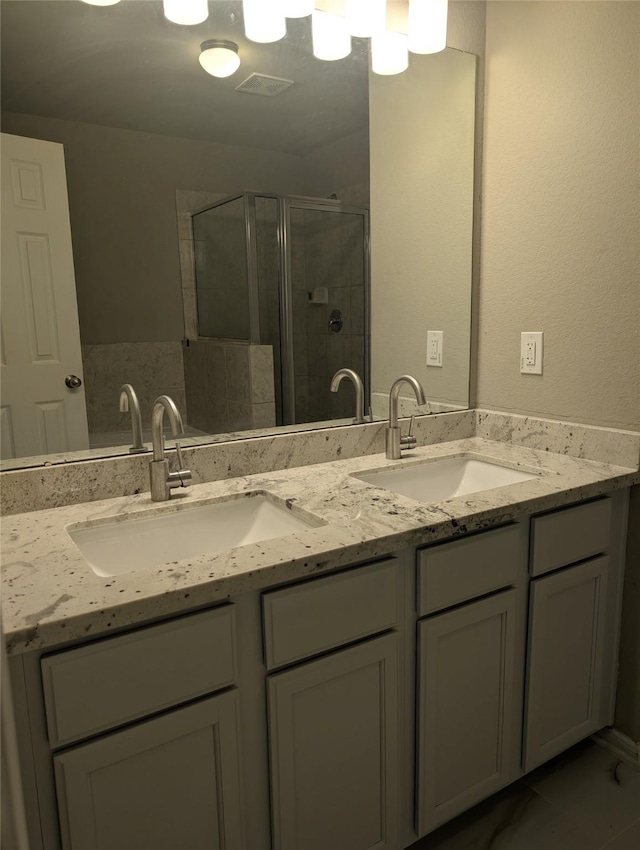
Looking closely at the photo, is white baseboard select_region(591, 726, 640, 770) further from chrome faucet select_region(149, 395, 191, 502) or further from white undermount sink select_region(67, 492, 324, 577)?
chrome faucet select_region(149, 395, 191, 502)

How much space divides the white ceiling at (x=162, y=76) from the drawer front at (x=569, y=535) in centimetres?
114

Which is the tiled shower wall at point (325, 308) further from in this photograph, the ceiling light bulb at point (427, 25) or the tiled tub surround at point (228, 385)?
the ceiling light bulb at point (427, 25)

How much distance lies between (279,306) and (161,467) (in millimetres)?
552

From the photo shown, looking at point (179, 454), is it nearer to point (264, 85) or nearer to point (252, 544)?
point (252, 544)

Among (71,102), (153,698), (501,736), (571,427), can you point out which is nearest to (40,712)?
(153,698)

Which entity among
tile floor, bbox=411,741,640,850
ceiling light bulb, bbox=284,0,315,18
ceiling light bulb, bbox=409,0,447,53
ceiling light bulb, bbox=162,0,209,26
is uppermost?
ceiling light bulb, bbox=409,0,447,53

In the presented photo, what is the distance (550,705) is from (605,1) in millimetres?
1778

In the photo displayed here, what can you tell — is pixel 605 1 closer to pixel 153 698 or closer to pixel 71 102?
pixel 71 102

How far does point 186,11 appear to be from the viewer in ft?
4.61

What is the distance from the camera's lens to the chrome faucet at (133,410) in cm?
143

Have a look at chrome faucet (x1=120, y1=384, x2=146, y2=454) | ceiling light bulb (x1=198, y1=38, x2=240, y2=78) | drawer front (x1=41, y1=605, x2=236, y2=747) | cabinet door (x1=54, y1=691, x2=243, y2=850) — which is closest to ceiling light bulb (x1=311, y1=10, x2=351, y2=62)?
ceiling light bulb (x1=198, y1=38, x2=240, y2=78)

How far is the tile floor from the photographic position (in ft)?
4.79

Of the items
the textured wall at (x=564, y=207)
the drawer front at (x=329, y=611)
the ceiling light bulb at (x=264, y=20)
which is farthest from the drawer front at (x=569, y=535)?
the ceiling light bulb at (x=264, y=20)

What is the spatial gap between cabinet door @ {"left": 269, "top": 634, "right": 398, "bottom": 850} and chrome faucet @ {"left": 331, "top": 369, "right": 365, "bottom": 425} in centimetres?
72
